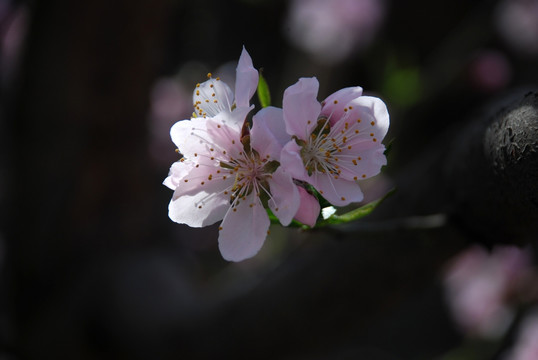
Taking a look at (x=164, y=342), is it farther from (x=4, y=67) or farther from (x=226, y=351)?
(x=4, y=67)

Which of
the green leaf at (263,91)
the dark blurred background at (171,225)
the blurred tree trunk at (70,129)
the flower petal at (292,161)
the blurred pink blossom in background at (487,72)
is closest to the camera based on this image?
the flower petal at (292,161)

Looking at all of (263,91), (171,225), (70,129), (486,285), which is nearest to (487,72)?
(486,285)

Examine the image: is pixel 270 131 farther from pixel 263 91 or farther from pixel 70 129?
pixel 70 129

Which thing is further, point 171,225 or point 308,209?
point 171,225

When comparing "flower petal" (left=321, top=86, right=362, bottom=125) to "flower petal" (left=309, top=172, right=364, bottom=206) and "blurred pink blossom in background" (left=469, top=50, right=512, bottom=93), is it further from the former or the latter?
"blurred pink blossom in background" (left=469, top=50, right=512, bottom=93)

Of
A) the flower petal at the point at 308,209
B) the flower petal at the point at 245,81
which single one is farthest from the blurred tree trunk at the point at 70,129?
the flower petal at the point at 308,209

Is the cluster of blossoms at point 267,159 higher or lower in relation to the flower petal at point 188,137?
lower

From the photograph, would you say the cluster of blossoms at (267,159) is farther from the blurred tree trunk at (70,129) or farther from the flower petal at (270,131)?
the blurred tree trunk at (70,129)
